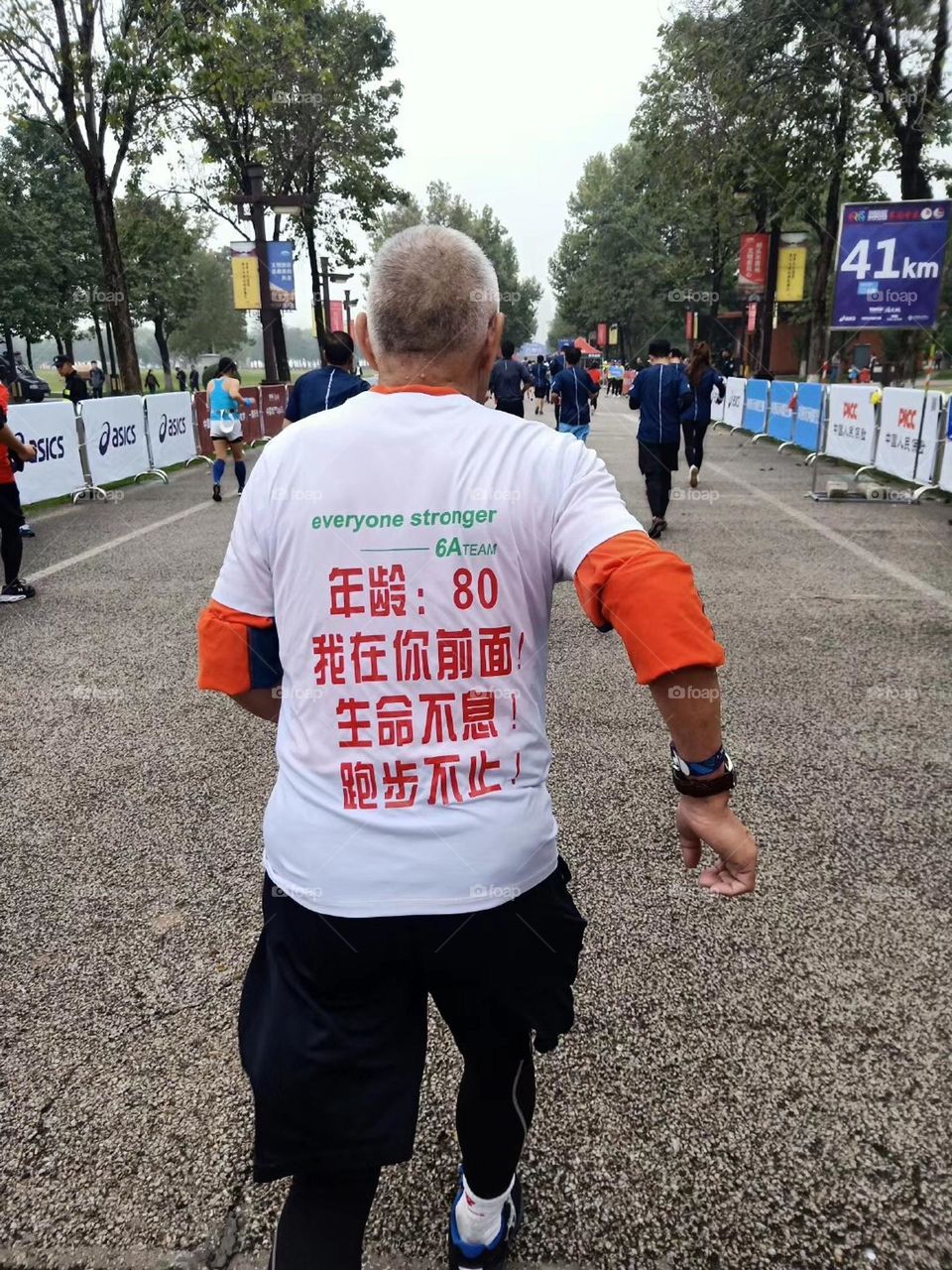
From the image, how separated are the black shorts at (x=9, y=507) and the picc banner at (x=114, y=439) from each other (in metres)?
6.05

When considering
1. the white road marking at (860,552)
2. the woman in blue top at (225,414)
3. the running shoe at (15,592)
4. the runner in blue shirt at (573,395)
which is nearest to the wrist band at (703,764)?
the white road marking at (860,552)

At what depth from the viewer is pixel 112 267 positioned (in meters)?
17.9

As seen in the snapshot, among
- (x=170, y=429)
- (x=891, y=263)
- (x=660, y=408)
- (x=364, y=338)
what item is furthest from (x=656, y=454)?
(x=170, y=429)

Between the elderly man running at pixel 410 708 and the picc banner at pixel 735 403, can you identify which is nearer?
the elderly man running at pixel 410 708

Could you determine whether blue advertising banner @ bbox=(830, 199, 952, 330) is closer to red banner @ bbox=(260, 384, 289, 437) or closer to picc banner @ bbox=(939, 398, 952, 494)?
picc banner @ bbox=(939, 398, 952, 494)

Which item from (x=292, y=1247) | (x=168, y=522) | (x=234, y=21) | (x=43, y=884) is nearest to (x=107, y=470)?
(x=168, y=522)

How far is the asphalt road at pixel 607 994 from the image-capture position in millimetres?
2039

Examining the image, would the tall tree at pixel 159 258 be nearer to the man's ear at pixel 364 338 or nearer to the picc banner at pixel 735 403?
the picc banner at pixel 735 403

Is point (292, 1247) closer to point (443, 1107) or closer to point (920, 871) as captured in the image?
point (443, 1107)

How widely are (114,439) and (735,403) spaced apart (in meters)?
16.9

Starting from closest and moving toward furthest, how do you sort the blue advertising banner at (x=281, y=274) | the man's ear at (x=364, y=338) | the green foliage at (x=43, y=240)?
1. the man's ear at (x=364, y=338)
2. the blue advertising banner at (x=281, y=274)
3. the green foliage at (x=43, y=240)

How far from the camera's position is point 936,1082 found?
2.38 meters

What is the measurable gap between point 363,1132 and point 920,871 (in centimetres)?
266

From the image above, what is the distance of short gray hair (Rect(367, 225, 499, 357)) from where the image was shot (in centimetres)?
140
